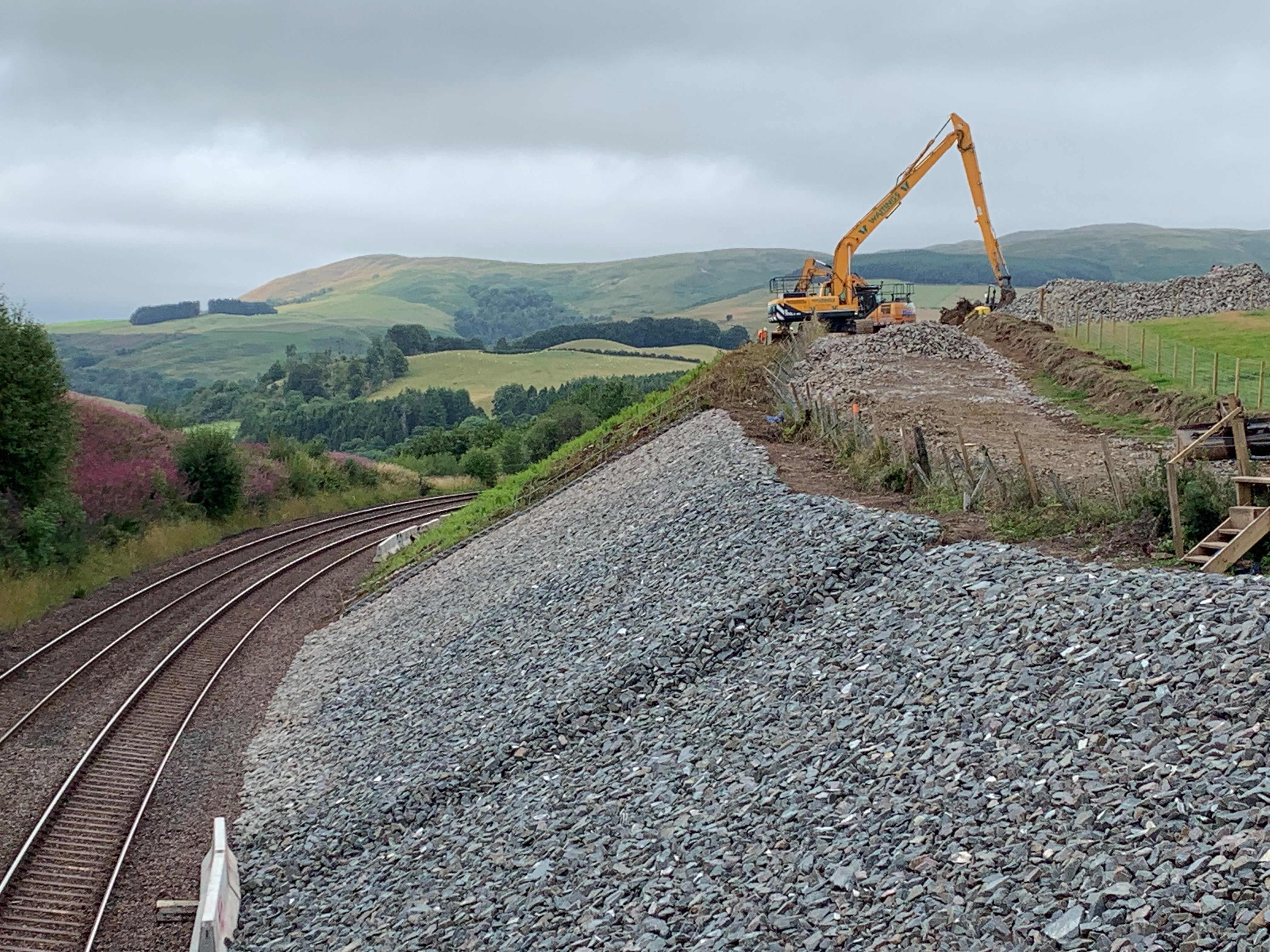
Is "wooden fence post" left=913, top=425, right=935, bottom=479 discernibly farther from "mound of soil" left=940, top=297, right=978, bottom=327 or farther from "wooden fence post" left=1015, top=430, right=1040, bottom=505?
"mound of soil" left=940, top=297, right=978, bottom=327

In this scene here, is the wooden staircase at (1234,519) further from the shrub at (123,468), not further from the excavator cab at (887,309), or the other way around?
the excavator cab at (887,309)

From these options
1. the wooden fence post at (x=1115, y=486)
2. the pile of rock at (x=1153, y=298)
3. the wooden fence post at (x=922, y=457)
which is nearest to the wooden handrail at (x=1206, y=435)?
the wooden fence post at (x=1115, y=486)

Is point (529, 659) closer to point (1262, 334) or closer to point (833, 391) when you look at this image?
point (833, 391)

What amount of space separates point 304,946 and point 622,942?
4.24m

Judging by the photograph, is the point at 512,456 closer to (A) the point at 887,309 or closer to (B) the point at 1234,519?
(A) the point at 887,309

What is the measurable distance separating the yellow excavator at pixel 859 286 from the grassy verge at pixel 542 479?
1142 cm

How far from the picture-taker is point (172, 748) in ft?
58.8

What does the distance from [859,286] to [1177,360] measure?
15725 millimetres

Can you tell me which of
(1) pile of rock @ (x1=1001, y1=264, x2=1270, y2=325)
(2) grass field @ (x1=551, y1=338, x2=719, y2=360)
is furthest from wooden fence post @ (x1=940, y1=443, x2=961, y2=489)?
(2) grass field @ (x1=551, y1=338, x2=719, y2=360)

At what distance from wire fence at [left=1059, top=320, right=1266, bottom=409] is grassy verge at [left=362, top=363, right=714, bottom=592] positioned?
1366 centimetres

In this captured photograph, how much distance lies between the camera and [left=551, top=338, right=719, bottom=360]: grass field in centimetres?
16050

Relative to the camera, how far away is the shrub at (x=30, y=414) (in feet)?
97.7

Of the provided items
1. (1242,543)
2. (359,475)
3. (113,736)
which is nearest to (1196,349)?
(1242,543)

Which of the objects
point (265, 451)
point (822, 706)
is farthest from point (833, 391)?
point (265, 451)
